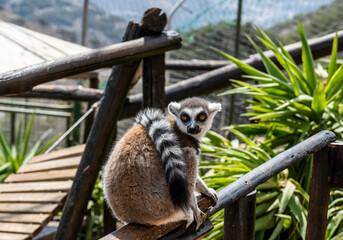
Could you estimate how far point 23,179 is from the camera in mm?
3236

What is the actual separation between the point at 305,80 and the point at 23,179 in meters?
2.13

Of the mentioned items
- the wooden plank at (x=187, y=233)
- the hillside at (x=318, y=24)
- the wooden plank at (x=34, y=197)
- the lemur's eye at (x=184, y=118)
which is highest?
the hillside at (x=318, y=24)

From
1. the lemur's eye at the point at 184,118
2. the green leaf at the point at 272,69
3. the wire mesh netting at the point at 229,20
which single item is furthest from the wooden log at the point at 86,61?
the wire mesh netting at the point at 229,20

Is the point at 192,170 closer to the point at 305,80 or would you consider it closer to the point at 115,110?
the point at 115,110

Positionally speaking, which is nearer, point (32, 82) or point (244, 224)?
point (244, 224)

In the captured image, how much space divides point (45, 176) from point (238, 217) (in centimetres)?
190

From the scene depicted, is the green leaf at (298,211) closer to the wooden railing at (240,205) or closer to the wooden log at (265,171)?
the wooden railing at (240,205)

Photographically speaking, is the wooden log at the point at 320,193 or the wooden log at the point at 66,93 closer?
the wooden log at the point at 320,193

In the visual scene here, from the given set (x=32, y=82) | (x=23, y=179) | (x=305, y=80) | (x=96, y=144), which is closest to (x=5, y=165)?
(x=23, y=179)

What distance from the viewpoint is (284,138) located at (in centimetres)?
302

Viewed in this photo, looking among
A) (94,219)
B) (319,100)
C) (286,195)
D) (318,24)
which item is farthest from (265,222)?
(318,24)

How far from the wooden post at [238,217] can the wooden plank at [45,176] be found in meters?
1.61

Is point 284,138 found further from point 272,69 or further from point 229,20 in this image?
point 229,20

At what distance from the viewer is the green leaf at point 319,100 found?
2.80 metres
